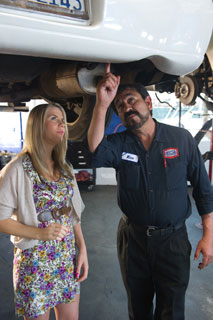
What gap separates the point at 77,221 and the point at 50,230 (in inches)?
9.9

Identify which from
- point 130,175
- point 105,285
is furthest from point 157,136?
point 105,285

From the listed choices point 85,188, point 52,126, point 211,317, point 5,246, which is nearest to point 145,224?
point 52,126

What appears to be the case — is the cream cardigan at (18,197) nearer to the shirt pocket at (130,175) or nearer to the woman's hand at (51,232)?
the woman's hand at (51,232)

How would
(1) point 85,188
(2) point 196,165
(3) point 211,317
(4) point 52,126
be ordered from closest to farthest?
(4) point 52,126, (2) point 196,165, (3) point 211,317, (1) point 85,188

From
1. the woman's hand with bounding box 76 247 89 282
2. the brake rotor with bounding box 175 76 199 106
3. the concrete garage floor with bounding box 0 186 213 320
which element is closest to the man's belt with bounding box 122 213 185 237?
the woman's hand with bounding box 76 247 89 282

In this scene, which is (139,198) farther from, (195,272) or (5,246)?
(5,246)

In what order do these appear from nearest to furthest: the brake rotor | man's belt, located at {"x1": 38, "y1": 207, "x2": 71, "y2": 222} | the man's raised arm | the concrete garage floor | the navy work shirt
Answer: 1. the man's raised arm
2. man's belt, located at {"x1": 38, "y1": 207, "x2": 71, "y2": 222}
3. the navy work shirt
4. the concrete garage floor
5. the brake rotor

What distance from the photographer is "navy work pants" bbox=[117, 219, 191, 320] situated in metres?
1.23

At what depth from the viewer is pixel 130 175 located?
125 cm

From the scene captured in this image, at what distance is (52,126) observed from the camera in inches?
45.4

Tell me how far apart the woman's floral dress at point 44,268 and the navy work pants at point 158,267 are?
1.02 ft

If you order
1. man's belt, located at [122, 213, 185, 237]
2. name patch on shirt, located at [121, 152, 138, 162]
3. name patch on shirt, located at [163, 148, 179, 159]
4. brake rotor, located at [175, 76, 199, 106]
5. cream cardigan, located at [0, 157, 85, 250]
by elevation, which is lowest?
man's belt, located at [122, 213, 185, 237]

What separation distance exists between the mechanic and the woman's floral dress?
26 cm

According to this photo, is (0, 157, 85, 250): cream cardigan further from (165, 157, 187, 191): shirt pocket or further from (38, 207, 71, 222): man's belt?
(165, 157, 187, 191): shirt pocket
